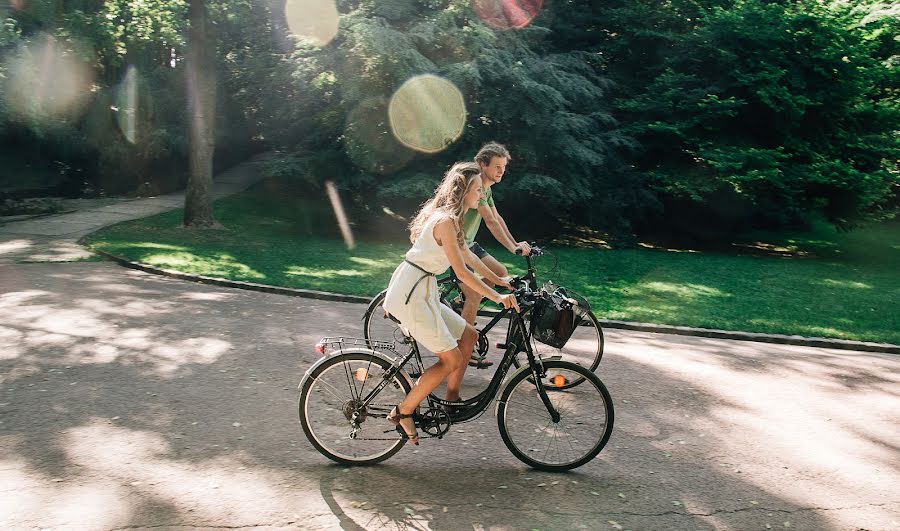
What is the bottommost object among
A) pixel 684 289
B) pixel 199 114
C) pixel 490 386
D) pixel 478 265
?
pixel 684 289

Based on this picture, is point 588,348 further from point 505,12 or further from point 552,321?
point 505,12

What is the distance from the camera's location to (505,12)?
65.1 feet

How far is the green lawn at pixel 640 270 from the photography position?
11.3m

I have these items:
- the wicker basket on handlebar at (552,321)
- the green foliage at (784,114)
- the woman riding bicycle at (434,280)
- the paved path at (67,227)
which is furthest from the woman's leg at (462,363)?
the green foliage at (784,114)

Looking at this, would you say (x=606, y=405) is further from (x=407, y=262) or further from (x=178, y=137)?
(x=178, y=137)

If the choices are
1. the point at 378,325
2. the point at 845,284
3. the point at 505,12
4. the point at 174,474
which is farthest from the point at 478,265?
the point at 505,12

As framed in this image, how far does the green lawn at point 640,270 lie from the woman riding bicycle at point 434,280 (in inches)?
241

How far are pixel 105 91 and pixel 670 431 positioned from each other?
23248mm

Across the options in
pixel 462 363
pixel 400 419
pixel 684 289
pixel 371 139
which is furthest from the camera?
pixel 371 139

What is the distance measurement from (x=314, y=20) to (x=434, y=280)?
16451 millimetres

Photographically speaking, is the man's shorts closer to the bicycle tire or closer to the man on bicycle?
the man on bicycle

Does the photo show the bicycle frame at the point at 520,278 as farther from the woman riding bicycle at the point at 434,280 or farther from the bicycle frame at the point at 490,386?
the woman riding bicycle at the point at 434,280

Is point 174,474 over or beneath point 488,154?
beneath

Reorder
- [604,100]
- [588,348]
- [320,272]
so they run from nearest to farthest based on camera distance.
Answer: [588,348]
[320,272]
[604,100]
